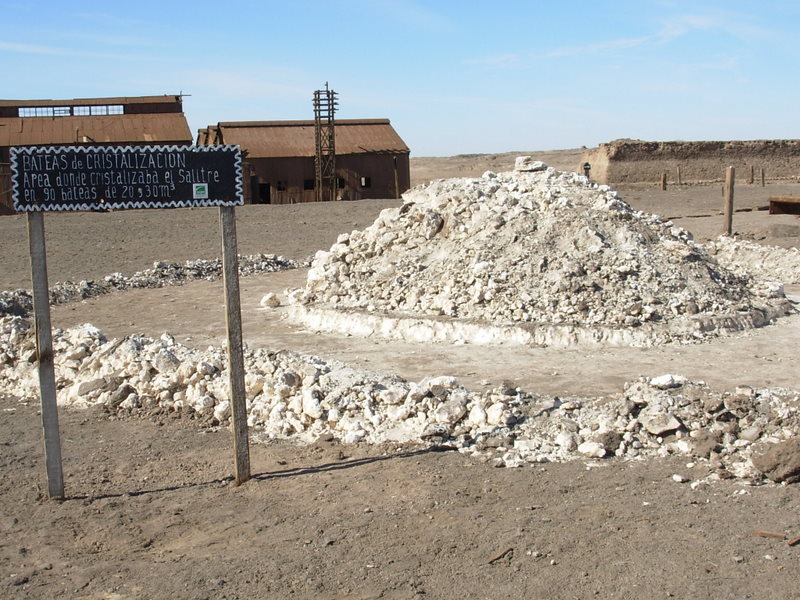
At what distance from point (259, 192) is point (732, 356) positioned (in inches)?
969

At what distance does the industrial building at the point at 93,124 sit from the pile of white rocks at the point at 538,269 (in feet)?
65.5

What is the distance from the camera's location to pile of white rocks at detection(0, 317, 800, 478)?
605 cm

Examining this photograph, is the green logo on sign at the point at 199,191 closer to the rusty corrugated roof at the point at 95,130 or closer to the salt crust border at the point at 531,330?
the salt crust border at the point at 531,330

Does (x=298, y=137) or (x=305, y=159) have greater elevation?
(x=298, y=137)

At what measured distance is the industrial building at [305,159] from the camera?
31.3 meters

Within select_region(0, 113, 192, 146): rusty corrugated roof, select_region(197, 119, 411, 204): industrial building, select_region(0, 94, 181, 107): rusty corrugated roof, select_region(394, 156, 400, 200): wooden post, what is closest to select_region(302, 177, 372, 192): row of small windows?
select_region(197, 119, 411, 204): industrial building

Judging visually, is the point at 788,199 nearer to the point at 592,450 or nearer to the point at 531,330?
the point at 531,330

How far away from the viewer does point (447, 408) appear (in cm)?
655

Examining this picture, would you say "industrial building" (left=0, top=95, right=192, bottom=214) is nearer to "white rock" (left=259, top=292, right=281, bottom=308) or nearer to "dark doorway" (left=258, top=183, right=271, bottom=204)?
"dark doorway" (left=258, top=183, right=271, bottom=204)

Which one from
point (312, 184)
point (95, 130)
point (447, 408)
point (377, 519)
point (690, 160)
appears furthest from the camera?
point (690, 160)

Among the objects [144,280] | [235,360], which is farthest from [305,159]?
[235,360]

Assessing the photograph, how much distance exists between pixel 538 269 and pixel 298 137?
2402 cm

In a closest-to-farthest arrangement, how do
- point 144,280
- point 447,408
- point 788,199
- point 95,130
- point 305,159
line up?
1. point 447,408
2. point 144,280
3. point 788,199
4. point 95,130
5. point 305,159

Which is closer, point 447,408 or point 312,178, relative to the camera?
point 447,408
